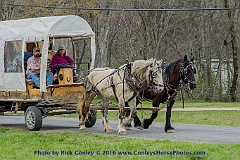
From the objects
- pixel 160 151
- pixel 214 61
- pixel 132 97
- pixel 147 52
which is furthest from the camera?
pixel 214 61

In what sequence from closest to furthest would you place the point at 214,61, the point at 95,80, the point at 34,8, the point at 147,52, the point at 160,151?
the point at 160,151 → the point at 95,80 → the point at 34,8 → the point at 147,52 → the point at 214,61

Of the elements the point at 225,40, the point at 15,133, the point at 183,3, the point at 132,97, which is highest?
the point at 183,3

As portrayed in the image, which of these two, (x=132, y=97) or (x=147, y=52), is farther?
(x=147, y=52)

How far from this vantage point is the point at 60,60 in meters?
17.4

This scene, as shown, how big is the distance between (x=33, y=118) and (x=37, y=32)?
2.33 m

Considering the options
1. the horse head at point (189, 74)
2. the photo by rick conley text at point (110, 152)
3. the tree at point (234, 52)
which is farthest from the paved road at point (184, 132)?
the tree at point (234, 52)

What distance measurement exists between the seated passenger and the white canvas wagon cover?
21.4 inches

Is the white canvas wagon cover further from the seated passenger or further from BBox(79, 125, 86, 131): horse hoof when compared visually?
BBox(79, 125, 86, 131): horse hoof

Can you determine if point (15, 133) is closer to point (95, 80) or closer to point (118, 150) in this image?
point (95, 80)

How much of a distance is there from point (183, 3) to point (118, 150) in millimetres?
25673

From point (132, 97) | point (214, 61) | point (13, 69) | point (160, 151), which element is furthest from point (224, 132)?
point (214, 61)

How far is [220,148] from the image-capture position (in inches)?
462

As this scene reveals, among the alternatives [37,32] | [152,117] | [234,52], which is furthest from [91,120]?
[234,52]

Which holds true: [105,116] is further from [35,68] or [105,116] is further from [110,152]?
[110,152]
